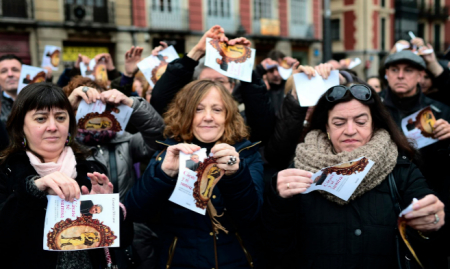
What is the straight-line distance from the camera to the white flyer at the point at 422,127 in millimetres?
2680

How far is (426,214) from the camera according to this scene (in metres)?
1.60

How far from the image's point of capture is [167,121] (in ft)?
8.02

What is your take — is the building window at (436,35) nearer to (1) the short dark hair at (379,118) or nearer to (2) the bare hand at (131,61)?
(2) the bare hand at (131,61)

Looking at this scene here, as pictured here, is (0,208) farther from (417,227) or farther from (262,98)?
(417,227)

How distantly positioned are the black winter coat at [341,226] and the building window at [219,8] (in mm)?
17380

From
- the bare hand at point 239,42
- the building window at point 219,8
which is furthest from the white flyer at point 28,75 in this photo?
the building window at point 219,8

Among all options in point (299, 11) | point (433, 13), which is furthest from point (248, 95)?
point (433, 13)

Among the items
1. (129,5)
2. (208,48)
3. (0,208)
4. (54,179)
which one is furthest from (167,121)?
(129,5)

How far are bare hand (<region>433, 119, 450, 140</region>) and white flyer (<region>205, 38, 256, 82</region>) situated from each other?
133cm

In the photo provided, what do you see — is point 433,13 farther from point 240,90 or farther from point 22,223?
point 22,223

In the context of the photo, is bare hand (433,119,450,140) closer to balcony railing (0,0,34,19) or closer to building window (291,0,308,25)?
balcony railing (0,0,34,19)

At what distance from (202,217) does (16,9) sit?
46.9 ft

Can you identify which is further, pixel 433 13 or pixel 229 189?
pixel 433 13

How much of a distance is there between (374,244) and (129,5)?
1585cm
